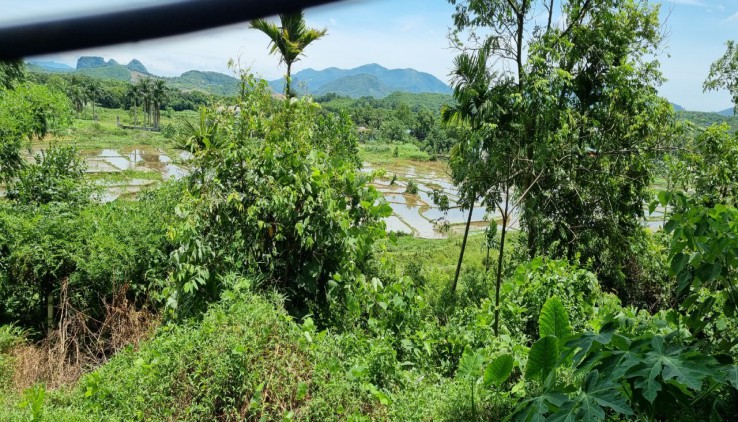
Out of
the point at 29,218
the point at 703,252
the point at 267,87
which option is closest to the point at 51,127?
the point at 29,218

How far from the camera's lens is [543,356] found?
1.74m

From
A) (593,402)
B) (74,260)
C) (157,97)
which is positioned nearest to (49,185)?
(74,260)

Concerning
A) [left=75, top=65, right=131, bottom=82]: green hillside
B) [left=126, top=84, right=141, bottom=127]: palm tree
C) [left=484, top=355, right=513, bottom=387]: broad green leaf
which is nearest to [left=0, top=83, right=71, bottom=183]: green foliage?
[left=75, top=65, right=131, bottom=82]: green hillside

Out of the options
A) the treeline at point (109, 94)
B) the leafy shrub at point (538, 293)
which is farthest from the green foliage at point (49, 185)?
the treeline at point (109, 94)

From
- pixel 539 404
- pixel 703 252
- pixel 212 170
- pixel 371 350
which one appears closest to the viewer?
pixel 539 404

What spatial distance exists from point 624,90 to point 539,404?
7.25 meters

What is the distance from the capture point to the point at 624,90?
7.20 metres

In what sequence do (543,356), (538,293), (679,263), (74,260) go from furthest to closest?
1. (74,260)
2. (538,293)
3. (543,356)
4. (679,263)

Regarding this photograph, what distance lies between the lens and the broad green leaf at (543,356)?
172cm

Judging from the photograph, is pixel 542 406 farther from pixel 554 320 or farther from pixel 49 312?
pixel 49 312

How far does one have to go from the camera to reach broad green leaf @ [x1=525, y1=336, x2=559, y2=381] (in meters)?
1.72

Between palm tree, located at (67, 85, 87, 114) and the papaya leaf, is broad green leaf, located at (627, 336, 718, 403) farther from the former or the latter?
palm tree, located at (67, 85, 87, 114)

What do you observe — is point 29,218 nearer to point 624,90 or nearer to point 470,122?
point 470,122

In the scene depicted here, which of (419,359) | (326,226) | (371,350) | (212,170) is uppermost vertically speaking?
(212,170)
